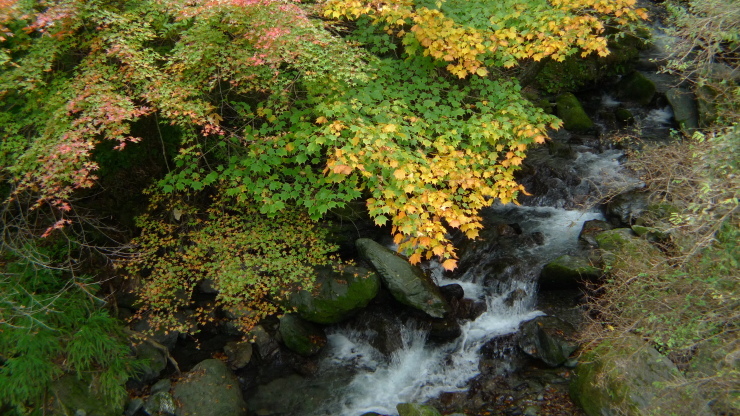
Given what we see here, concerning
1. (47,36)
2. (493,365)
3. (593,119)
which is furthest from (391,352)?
(593,119)

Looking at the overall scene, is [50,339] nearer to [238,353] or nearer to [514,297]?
[238,353]

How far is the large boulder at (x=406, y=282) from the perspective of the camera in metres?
7.10

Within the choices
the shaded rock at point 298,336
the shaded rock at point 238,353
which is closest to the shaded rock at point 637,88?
the shaded rock at point 298,336

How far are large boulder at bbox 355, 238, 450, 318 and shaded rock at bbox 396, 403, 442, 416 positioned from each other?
1.64 m

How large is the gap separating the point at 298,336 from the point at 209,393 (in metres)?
1.56

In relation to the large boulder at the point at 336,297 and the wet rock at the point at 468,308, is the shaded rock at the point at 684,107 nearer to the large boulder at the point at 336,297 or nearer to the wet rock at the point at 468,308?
the wet rock at the point at 468,308

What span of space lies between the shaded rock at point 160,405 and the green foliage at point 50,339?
1.06ft

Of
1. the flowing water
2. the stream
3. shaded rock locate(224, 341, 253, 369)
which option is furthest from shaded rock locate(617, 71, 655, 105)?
shaded rock locate(224, 341, 253, 369)

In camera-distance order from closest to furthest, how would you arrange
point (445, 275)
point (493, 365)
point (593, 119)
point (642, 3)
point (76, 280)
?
point (76, 280) → point (493, 365) → point (445, 275) → point (593, 119) → point (642, 3)

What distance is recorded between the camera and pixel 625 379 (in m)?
5.07

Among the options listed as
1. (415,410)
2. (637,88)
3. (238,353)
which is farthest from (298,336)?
(637,88)

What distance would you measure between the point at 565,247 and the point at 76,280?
8179 mm

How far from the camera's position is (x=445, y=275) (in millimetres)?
8203

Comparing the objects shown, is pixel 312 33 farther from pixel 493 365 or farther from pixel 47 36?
pixel 493 365
